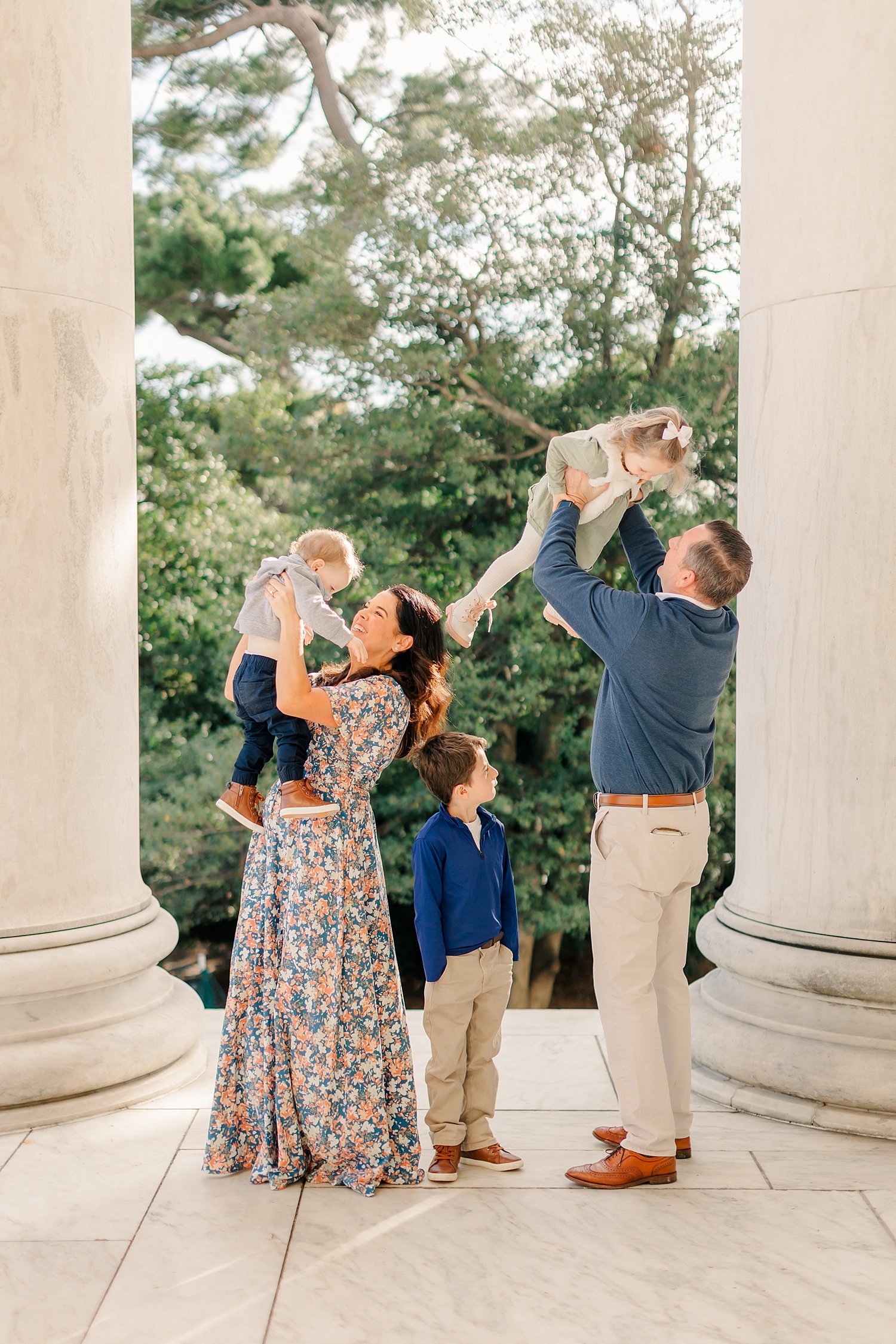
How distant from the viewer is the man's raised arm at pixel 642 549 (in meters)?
8.77

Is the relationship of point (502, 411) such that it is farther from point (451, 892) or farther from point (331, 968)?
point (331, 968)

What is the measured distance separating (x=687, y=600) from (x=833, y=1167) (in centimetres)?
376

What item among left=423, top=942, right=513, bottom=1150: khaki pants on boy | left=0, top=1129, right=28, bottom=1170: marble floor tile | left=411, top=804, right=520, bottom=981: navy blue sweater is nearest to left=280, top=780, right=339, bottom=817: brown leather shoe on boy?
left=411, top=804, right=520, bottom=981: navy blue sweater

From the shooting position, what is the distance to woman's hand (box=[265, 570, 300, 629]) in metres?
7.90

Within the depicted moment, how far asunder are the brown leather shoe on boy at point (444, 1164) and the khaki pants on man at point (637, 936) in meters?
1.08

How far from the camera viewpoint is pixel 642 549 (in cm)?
877

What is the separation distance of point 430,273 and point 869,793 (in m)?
18.0

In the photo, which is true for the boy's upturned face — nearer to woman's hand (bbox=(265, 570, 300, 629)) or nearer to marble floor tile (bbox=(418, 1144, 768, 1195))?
woman's hand (bbox=(265, 570, 300, 629))

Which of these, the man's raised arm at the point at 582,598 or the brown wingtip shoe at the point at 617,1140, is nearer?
the man's raised arm at the point at 582,598

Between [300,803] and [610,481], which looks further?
[610,481]

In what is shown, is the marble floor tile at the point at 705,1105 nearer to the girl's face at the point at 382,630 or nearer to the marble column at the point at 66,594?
the marble column at the point at 66,594

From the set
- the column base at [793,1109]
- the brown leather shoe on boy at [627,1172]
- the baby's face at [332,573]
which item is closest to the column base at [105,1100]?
the brown leather shoe on boy at [627,1172]

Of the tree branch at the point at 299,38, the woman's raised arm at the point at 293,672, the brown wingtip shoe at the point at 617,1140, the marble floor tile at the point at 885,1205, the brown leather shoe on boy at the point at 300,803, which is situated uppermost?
the tree branch at the point at 299,38

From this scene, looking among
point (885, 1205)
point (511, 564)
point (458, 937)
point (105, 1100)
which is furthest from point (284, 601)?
point (885, 1205)
